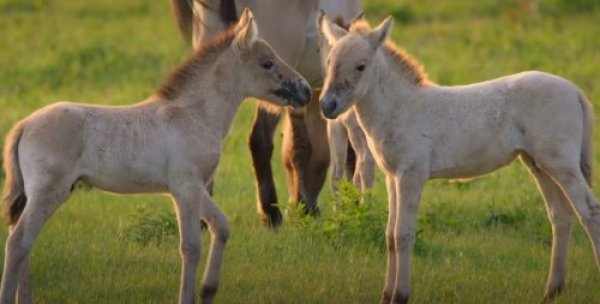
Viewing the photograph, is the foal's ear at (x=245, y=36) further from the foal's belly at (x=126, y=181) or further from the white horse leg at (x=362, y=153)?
the white horse leg at (x=362, y=153)

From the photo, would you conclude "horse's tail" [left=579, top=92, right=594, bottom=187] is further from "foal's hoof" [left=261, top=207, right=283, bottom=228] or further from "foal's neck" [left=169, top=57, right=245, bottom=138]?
"foal's hoof" [left=261, top=207, right=283, bottom=228]

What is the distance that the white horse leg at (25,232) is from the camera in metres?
6.70

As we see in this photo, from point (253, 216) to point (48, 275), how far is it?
2.43m

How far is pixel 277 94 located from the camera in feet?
24.1

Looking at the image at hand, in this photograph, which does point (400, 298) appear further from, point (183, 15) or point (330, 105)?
point (183, 15)

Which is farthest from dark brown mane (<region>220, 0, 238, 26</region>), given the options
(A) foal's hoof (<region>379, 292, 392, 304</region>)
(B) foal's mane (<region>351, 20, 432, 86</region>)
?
(A) foal's hoof (<region>379, 292, 392, 304</region>)

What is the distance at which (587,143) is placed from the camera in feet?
24.1

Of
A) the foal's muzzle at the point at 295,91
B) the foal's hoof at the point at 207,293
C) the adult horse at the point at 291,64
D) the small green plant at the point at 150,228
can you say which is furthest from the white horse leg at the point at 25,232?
the adult horse at the point at 291,64

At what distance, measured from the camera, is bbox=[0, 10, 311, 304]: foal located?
672 centimetres

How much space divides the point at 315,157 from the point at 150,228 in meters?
1.68

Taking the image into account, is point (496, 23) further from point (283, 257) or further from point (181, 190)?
point (181, 190)

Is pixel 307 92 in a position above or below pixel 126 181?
above

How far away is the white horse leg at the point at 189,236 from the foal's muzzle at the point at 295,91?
719 millimetres

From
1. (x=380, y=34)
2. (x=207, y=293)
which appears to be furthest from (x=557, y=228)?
(x=207, y=293)
